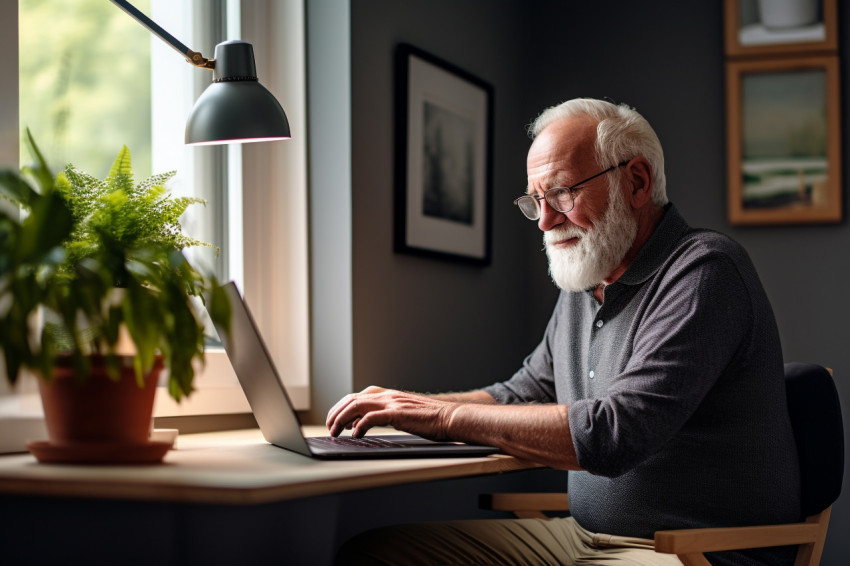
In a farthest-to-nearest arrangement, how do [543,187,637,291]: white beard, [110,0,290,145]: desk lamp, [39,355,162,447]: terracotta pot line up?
[543,187,637,291]: white beard, [110,0,290,145]: desk lamp, [39,355,162,447]: terracotta pot

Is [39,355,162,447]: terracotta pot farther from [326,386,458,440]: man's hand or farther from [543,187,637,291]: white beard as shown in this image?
[543,187,637,291]: white beard

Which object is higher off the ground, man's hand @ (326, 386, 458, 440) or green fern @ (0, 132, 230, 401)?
green fern @ (0, 132, 230, 401)

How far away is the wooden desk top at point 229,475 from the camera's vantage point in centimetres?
103

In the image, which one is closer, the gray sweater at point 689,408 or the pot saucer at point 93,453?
the pot saucer at point 93,453

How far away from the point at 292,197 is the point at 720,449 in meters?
1.16

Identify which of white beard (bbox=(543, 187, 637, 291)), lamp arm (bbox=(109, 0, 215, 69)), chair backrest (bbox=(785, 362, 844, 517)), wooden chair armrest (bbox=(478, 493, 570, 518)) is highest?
lamp arm (bbox=(109, 0, 215, 69))

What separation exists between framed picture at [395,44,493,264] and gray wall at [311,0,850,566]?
0.04 metres

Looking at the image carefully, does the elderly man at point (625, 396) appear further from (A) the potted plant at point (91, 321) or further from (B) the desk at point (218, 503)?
(A) the potted plant at point (91, 321)

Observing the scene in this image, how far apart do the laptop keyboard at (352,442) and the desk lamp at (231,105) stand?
53 cm

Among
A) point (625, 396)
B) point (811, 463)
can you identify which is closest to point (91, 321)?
point (625, 396)

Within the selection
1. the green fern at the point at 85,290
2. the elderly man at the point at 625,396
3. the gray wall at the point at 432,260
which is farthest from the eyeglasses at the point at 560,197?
the green fern at the point at 85,290

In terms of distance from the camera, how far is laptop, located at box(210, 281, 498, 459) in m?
1.36

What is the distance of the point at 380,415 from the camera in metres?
1.54

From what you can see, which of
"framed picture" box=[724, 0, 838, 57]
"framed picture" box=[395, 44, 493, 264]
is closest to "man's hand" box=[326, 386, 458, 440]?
"framed picture" box=[395, 44, 493, 264]
